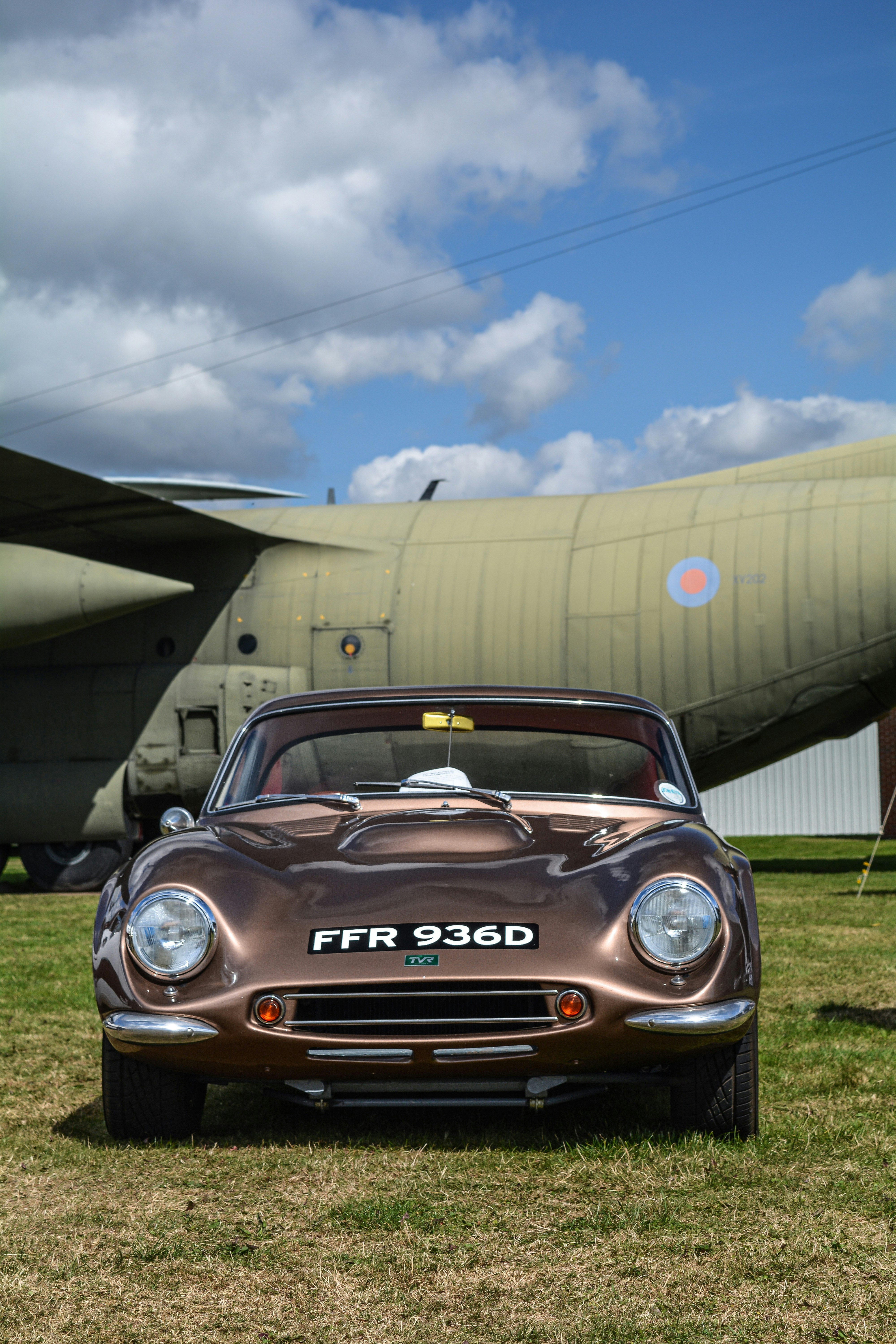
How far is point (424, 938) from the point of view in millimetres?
3086

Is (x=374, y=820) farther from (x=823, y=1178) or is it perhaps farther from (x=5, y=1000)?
(x=5, y=1000)

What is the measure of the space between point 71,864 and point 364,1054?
10903mm

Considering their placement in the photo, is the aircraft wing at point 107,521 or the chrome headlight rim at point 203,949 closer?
the chrome headlight rim at point 203,949

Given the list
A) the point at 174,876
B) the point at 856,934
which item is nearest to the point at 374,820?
the point at 174,876

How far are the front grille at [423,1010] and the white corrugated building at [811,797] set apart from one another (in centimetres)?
2629

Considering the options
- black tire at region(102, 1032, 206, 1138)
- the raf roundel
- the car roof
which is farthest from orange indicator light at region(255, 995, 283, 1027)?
the raf roundel

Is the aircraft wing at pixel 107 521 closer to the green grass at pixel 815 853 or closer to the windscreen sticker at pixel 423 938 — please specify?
the green grass at pixel 815 853

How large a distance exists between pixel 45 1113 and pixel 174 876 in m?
1.14

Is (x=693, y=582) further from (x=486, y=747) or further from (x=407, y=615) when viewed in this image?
(x=486, y=747)

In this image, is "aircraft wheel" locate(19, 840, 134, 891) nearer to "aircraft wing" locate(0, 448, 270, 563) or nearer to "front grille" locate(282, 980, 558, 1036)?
"aircraft wing" locate(0, 448, 270, 563)

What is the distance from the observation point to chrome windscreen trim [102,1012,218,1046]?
3070 millimetres

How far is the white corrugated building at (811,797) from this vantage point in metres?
28.7

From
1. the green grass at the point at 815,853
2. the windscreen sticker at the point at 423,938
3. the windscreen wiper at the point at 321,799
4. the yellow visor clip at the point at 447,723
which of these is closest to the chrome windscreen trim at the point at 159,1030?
the windscreen sticker at the point at 423,938

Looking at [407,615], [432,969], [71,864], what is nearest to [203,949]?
[432,969]
